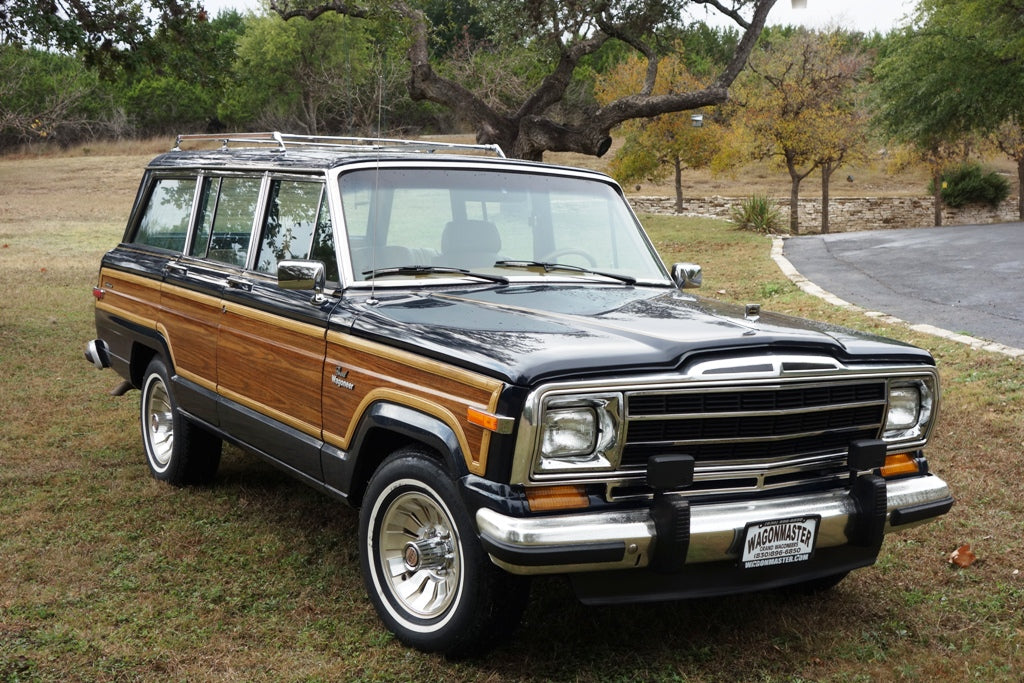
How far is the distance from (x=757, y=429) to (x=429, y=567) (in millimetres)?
1357

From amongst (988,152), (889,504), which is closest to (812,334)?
(889,504)

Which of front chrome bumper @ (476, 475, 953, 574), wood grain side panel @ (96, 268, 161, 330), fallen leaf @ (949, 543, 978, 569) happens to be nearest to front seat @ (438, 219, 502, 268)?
front chrome bumper @ (476, 475, 953, 574)

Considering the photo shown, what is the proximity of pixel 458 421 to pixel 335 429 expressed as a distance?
0.93 metres

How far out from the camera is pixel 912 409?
13.5 feet

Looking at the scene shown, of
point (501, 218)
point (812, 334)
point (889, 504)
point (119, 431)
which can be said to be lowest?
point (119, 431)

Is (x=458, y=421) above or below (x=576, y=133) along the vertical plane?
below

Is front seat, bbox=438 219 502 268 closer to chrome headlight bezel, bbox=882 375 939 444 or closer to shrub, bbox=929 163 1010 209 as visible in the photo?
chrome headlight bezel, bbox=882 375 939 444

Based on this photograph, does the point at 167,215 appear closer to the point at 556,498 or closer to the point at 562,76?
the point at 556,498

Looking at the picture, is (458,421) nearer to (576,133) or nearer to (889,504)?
(889,504)

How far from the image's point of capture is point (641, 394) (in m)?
3.40

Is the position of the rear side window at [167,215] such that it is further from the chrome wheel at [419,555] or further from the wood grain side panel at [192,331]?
the chrome wheel at [419,555]

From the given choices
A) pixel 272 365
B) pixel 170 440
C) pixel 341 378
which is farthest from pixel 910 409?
pixel 170 440

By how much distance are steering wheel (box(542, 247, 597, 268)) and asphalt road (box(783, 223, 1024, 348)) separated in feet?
19.3

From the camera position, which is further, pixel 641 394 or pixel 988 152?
pixel 988 152
